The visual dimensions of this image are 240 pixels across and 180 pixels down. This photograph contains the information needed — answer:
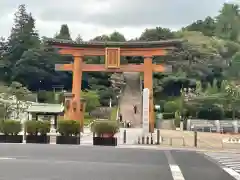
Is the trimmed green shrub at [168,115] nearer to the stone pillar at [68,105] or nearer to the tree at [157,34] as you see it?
the tree at [157,34]

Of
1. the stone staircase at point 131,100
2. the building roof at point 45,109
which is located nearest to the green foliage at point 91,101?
the stone staircase at point 131,100

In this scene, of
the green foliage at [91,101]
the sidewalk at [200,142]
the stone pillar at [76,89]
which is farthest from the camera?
the green foliage at [91,101]

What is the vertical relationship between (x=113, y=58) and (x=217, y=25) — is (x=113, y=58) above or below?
below

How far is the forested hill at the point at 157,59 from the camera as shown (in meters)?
77.8

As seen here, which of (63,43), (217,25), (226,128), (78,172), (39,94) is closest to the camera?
(78,172)

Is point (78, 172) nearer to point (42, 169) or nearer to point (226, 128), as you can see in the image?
point (42, 169)

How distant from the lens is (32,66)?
83.6m

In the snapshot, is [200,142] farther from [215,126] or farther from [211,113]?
[211,113]

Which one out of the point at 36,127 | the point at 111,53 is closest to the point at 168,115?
the point at 111,53

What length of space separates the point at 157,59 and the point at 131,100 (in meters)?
17.2

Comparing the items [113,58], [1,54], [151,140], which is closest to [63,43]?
[113,58]

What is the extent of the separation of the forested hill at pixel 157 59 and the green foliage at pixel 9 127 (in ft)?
158

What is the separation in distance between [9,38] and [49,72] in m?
12.6

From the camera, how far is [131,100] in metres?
63.8
